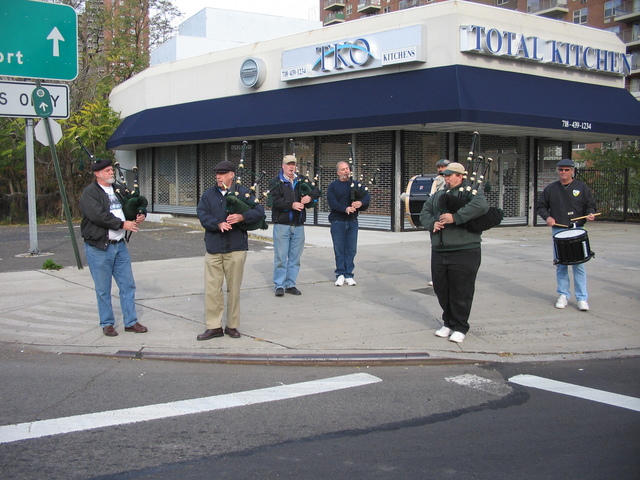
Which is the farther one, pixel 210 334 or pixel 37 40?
pixel 37 40

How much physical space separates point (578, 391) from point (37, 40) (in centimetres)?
1019

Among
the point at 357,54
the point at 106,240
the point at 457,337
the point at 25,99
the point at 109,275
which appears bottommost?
the point at 457,337

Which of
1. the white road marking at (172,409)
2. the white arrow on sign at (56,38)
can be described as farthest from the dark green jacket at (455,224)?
the white arrow on sign at (56,38)

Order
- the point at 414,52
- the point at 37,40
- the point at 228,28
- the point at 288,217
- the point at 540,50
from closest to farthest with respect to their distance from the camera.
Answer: the point at 288,217 < the point at 37,40 < the point at 414,52 < the point at 540,50 < the point at 228,28

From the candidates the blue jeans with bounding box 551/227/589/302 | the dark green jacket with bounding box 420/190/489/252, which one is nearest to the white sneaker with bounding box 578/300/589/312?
the blue jeans with bounding box 551/227/589/302

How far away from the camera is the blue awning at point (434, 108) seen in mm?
16234

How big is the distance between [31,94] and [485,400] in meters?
9.75

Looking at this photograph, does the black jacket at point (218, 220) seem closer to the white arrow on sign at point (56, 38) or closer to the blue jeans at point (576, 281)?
the blue jeans at point (576, 281)

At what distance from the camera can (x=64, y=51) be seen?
1122 cm

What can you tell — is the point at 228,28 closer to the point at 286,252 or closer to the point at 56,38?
the point at 56,38

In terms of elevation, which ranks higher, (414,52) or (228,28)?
(228,28)

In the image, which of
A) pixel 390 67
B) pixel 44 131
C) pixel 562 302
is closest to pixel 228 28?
pixel 390 67

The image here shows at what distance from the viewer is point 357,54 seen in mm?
17797

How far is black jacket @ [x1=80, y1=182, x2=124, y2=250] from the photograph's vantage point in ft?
22.3
